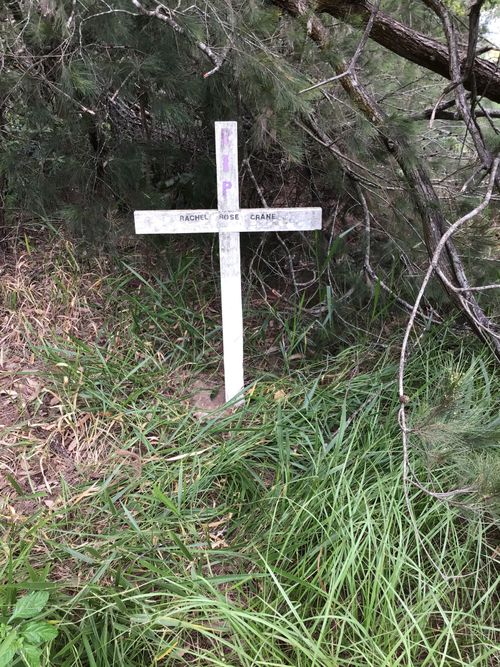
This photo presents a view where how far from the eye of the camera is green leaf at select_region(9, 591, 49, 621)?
4.76ft

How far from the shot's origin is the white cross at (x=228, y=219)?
2.28 meters

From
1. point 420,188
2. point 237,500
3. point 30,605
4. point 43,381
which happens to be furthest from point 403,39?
point 30,605

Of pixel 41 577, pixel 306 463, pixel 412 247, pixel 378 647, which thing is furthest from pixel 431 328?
pixel 41 577

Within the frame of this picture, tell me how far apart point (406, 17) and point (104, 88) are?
1814 mm

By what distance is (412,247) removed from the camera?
2793 mm

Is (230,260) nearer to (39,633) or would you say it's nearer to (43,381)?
(43,381)

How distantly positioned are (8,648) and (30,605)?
0.12 m

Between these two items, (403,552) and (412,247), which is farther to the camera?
(412,247)

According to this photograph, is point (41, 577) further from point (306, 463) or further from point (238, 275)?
point (238, 275)

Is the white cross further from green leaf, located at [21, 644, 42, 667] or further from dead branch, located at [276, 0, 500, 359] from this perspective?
green leaf, located at [21, 644, 42, 667]

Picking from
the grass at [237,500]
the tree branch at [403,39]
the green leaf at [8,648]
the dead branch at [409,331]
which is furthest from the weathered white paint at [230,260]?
the green leaf at [8,648]

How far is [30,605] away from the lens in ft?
4.85

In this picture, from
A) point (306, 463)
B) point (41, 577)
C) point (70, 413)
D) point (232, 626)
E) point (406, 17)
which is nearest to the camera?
point (232, 626)

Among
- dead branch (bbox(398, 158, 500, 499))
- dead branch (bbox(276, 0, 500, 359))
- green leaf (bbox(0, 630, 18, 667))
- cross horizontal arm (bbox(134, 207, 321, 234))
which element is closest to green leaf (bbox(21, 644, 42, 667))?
green leaf (bbox(0, 630, 18, 667))
